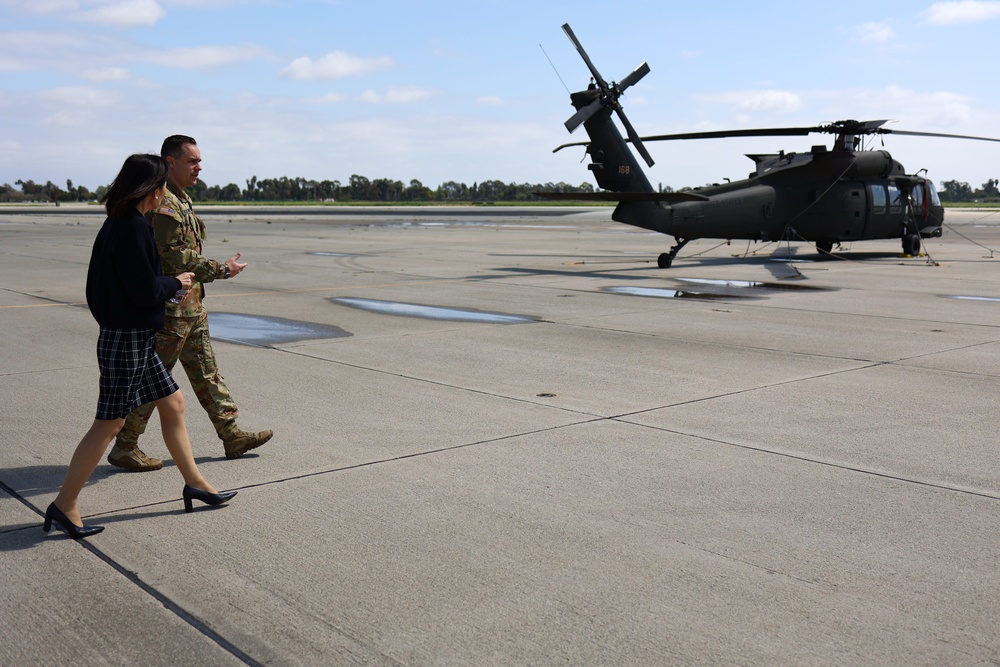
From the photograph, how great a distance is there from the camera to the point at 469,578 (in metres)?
4.26

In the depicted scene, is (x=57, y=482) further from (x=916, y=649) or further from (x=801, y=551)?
(x=916, y=649)

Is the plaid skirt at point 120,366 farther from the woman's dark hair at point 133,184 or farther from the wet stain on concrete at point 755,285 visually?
the wet stain on concrete at point 755,285

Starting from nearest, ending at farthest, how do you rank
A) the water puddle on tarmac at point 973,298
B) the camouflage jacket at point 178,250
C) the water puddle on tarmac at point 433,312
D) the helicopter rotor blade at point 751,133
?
the camouflage jacket at point 178,250
the water puddle on tarmac at point 433,312
the water puddle on tarmac at point 973,298
the helicopter rotor blade at point 751,133

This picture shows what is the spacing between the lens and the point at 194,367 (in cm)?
603

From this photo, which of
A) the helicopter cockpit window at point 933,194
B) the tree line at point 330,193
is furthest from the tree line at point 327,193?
the helicopter cockpit window at point 933,194

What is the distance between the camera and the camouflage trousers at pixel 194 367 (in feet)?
19.0

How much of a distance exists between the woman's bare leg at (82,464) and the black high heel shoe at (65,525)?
0.02 metres

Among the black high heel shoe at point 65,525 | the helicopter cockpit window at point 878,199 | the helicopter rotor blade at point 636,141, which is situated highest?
the helicopter rotor blade at point 636,141

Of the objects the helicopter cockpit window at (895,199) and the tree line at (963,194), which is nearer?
the helicopter cockpit window at (895,199)

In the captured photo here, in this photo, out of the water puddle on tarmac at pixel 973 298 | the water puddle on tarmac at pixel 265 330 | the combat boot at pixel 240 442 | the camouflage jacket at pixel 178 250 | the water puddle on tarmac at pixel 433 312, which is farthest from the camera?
the water puddle on tarmac at pixel 973 298

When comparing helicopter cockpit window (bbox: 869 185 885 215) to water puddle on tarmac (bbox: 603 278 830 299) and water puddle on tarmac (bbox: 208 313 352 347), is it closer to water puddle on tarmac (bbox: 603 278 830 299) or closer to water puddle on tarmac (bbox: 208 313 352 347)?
water puddle on tarmac (bbox: 603 278 830 299)

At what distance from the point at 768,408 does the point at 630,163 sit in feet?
50.9

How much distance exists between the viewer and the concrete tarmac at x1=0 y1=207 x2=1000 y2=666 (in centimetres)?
373

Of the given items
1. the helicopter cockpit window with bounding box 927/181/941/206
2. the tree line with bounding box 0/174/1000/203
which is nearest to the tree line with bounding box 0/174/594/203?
the tree line with bounding box 0/174/1000/203
